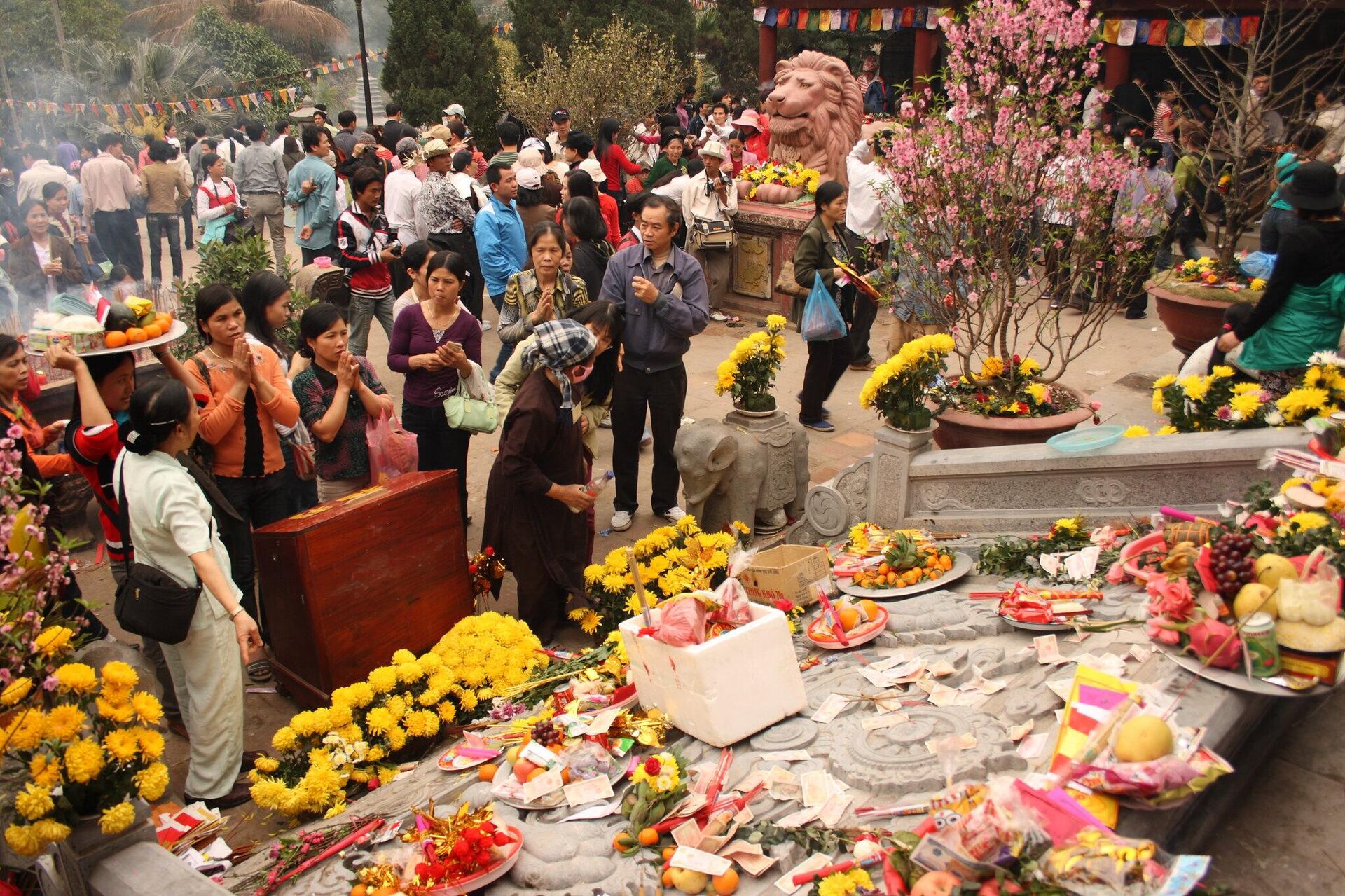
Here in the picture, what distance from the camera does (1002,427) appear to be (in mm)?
5898

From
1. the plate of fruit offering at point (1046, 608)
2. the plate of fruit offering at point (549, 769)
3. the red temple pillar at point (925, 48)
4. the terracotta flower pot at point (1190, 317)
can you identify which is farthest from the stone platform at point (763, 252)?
the red temple pillar at point (925, 48)

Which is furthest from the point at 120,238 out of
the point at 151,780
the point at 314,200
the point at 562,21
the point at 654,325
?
the point at 562,21

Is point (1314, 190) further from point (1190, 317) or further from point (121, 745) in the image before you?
point (121, 745)

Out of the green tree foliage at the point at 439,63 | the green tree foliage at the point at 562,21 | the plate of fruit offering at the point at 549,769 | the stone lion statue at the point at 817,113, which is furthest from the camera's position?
the green tree foliage at the point at 562,21

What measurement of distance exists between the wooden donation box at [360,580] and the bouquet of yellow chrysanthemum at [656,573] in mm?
630

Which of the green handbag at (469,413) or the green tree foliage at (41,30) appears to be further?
the green tree foliage at (41,30)

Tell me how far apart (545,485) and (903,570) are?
5.55 ft

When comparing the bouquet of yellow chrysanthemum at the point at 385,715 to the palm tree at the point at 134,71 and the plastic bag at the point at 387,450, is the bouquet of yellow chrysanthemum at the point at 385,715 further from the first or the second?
the palm tree at the point at 134,71

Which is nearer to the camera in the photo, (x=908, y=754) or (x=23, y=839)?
(x=23, y=839)

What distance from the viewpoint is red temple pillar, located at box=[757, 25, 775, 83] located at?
20.5 m

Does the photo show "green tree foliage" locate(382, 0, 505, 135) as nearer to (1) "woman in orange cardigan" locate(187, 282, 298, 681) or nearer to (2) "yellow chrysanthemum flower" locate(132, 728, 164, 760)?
(1) "woman in orange cardigan" locate(187, 282, 298, 681)

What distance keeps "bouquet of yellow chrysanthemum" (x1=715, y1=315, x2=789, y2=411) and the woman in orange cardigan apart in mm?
2364

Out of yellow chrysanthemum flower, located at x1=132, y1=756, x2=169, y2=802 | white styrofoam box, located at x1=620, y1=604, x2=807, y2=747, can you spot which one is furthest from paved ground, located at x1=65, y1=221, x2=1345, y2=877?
white styrofoam box, located at x1=620, y1=604, x2=807, y2=747

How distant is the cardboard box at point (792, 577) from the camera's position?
4.75 metres
